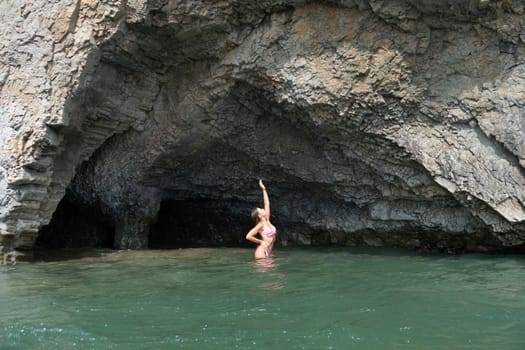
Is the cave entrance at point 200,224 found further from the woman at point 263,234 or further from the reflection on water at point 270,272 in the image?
the reflection on water at point 270,272

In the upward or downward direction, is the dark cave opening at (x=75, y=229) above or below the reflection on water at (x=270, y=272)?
above

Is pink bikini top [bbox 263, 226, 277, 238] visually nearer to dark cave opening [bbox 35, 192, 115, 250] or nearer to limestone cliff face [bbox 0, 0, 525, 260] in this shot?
limestone cliff face [bbox 0, 0, 525, 260]

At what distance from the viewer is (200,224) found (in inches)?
488

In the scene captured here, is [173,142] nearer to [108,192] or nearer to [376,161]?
[108,192]

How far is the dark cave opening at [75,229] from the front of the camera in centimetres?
1157

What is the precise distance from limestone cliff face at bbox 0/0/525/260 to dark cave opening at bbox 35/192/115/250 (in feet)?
7.99

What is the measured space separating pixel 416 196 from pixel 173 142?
400 cm

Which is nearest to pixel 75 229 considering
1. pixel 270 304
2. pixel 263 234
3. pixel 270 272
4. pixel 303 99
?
pixel 263 234

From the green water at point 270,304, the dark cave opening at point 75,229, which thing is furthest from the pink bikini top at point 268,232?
the dark cave opening at point 75,229

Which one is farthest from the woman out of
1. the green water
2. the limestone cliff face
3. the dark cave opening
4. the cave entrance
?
the dark cave opening

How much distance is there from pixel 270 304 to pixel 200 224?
714cm

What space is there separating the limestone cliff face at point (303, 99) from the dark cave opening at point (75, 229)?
2435 millimetres

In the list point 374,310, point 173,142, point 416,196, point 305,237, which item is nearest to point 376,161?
point 416,196

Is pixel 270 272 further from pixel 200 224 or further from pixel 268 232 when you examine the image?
pixel 200 224
